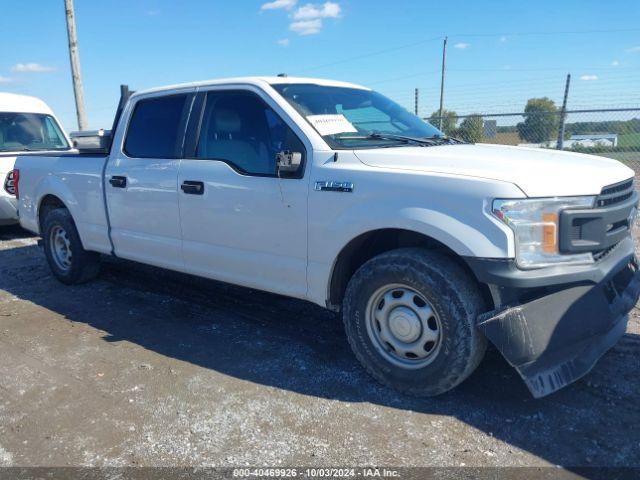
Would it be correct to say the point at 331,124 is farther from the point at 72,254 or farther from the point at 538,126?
the point at 538,126

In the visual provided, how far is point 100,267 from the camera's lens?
20.0 ft

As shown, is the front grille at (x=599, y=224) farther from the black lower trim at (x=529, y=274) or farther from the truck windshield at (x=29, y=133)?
the truck windshield at (x=29, y=133)

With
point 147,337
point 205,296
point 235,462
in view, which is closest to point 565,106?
point 205,296

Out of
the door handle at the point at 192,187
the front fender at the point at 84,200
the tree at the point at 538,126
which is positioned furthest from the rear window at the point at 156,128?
the tree at the point at 538,126

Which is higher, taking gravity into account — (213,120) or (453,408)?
(213,120)

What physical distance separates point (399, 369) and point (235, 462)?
1142 mm

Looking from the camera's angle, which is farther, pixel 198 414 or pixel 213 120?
pixel 213 120

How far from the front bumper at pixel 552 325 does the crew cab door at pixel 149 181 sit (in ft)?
8.83

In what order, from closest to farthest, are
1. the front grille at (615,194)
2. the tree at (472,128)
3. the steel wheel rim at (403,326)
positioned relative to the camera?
the front grille at (615,194), the steel wheel rim at (403,326), the tree at (472,128)

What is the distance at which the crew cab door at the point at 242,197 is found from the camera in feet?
12.0

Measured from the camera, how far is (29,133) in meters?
9.55

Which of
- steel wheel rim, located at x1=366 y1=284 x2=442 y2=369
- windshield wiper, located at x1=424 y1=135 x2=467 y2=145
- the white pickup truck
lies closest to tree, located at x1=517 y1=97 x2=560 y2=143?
windshield wiper, located at x1=424 y1=135 x2=467 y2=145

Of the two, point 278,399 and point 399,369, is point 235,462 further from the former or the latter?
point 399,369

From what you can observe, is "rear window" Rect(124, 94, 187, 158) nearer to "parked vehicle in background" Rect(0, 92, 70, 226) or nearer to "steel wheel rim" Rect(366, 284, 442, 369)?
"steel wheel rim" Rect(366, 284, 442, 369)
